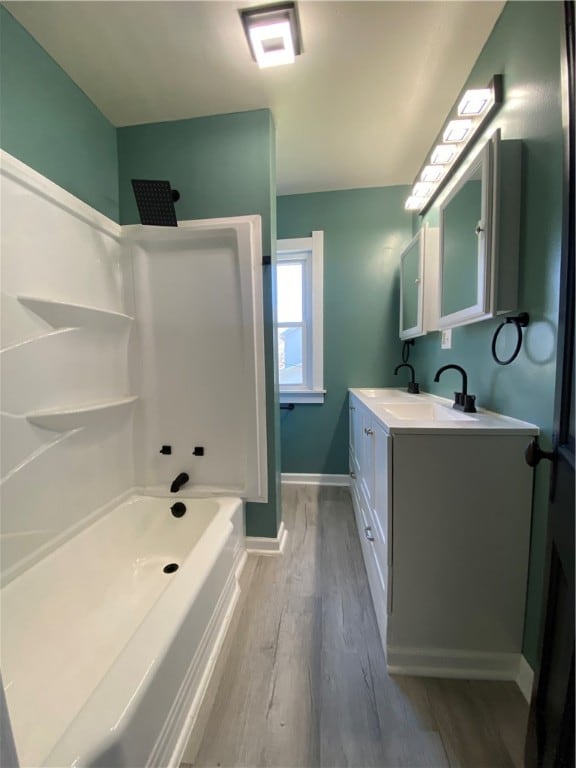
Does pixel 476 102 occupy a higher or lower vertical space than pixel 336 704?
higher

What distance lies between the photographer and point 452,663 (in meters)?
1.17

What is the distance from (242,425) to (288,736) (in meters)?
1.27

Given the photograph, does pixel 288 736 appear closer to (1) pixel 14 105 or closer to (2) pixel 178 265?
(2) pixel 178 265

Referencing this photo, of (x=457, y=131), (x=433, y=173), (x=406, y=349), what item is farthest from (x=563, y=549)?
(x=406, y=349)

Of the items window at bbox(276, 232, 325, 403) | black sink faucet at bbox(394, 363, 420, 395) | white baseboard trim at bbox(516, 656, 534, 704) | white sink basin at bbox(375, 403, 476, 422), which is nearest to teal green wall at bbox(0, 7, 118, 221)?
window at bbox(276, 232, 325, 403)

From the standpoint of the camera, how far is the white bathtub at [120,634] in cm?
75

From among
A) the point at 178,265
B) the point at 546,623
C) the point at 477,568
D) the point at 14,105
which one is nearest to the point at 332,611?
the point at 477,568

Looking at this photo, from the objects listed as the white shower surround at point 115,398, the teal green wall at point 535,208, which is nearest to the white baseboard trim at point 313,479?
the white shower surround at point 115,398

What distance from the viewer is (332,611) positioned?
4.77ft

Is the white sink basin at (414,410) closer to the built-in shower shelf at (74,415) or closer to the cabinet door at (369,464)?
the cabinet door at (369,464)

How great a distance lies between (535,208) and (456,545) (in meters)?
1.23

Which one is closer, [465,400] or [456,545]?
[456,545]

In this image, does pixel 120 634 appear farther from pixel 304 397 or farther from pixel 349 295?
pixel 349 295

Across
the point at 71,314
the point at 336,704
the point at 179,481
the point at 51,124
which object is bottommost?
the point at 336,704
